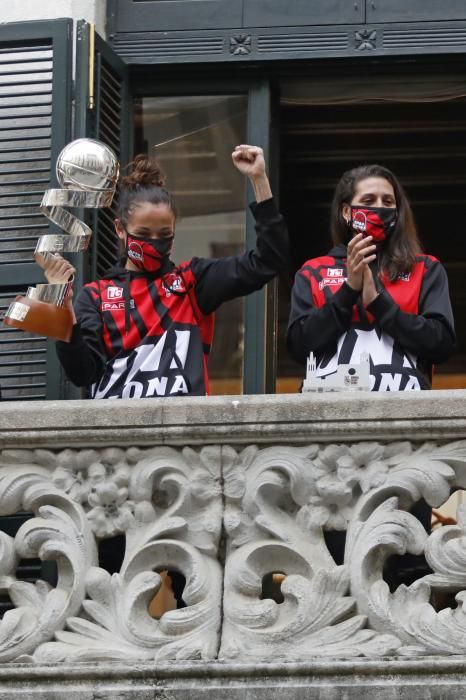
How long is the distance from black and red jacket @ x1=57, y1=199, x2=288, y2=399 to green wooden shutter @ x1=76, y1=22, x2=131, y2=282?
85 centimetres

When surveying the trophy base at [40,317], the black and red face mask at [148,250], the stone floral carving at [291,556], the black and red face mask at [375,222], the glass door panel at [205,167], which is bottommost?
the stone floral carving at [291,556]

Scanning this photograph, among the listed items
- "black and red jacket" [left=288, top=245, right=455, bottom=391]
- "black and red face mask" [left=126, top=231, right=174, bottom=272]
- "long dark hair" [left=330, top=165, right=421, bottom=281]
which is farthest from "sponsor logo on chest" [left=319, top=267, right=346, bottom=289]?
"black and red face mask" [left=126, top=231, right=174, bottom=272]

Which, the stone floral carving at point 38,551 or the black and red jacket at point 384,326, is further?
the black and red jacket at point 384,326

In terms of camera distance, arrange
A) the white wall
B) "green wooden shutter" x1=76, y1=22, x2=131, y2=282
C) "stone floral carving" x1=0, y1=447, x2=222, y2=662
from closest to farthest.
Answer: "stone floral carving" x1=0, y1=447, x2=222, y2=662 → "green wooden shutter" x1=76, y1=22, x2=131, y2=282 → the white wall

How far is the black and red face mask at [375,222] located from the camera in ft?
29.7

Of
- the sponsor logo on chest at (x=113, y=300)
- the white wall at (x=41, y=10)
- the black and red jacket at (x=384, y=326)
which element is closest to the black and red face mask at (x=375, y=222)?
the black and red jacket at (x=384, y=326)

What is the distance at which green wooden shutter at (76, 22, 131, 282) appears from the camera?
33.6 ft


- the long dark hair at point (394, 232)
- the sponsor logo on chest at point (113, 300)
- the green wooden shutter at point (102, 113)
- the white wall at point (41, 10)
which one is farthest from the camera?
the white wall at point (41, 10)

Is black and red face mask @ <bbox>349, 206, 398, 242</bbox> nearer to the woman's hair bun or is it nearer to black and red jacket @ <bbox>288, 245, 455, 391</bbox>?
black and red jacket @ <bbox>288, 245, 455, 391</bbox>

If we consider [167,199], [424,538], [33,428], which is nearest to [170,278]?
[167,199]

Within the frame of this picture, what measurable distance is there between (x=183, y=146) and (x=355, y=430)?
3.08 metres

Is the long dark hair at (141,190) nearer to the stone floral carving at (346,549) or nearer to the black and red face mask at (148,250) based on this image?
the black and red face mask at (148,250)

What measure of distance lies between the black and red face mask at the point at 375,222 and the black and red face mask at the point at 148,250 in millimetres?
725

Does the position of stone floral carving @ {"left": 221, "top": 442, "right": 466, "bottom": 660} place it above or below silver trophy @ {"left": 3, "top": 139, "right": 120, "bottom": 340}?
below
